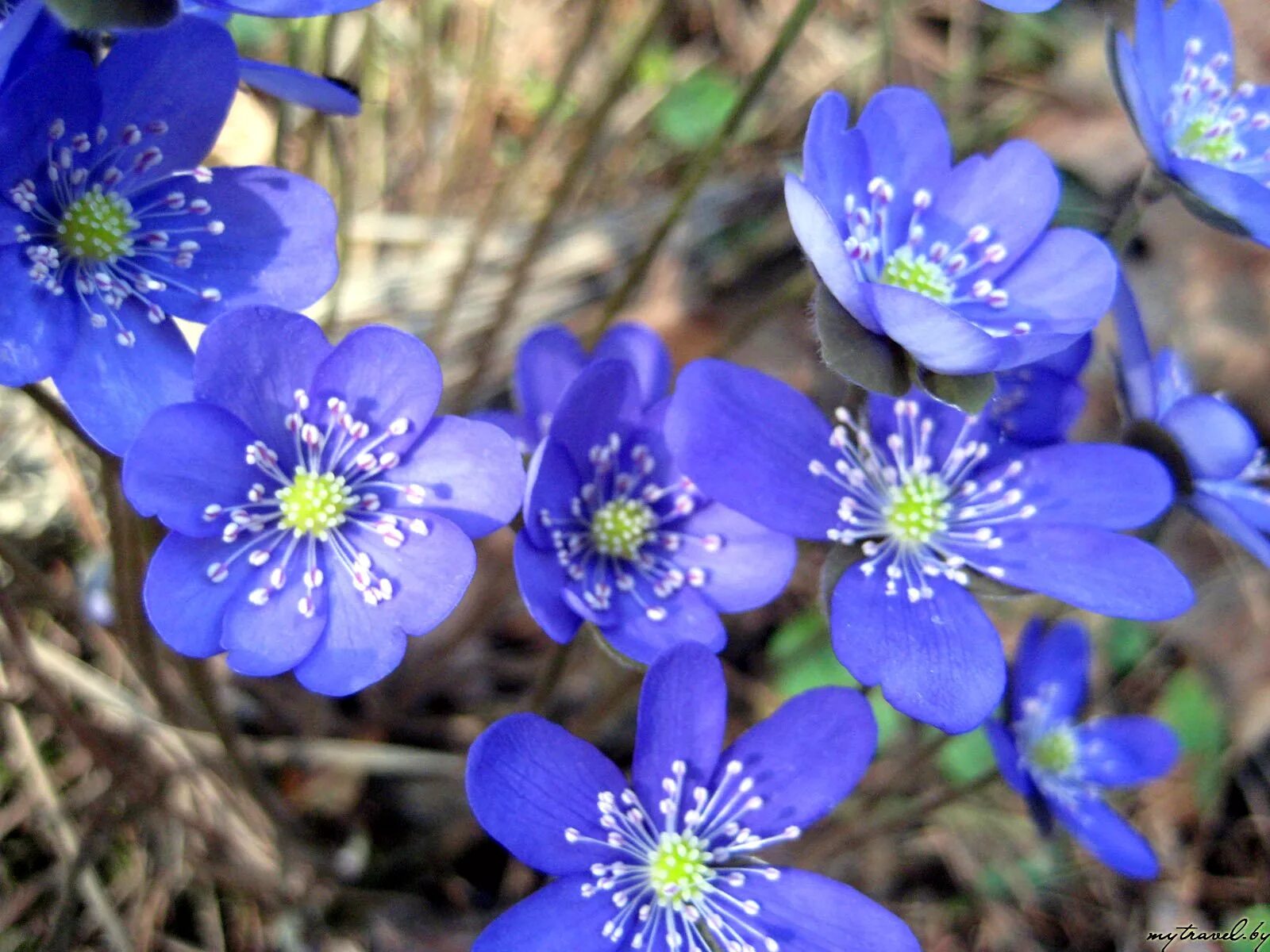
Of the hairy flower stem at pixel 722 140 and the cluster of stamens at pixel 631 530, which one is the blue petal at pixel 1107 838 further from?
the hairy flower stem at pixel 722 140

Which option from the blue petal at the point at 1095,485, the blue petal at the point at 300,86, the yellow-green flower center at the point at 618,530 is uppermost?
→ the blue petal at the point at 300,86

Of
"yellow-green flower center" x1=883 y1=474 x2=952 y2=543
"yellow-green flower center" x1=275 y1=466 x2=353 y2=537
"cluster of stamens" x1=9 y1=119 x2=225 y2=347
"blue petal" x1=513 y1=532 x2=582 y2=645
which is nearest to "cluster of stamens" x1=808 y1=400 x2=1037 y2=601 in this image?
"yellow-green flower center" x1=883 y1=474 x2=952 y2=543

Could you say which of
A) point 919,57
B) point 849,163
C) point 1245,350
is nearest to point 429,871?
point 849,163

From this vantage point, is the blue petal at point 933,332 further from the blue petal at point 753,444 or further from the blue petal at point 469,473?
the blue petal at point 469,473

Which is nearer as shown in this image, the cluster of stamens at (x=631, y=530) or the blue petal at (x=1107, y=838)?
the cluster of stamens at (x=631, y=530)

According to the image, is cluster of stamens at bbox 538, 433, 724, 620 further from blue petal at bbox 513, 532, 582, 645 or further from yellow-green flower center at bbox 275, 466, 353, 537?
yellow-green flower center at bbox 275, 466, 353, 537

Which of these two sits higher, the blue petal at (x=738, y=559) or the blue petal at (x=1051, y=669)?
the blue petal at (x=738, y=559)

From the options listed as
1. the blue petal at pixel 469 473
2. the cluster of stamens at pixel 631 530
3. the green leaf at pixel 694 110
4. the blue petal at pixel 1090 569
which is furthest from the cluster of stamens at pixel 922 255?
the green leaf at pixel 694 110

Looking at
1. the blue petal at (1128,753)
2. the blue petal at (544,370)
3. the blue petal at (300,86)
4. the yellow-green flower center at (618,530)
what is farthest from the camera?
the blue petal at (1128,753)

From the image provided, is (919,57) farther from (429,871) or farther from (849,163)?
(429,871)

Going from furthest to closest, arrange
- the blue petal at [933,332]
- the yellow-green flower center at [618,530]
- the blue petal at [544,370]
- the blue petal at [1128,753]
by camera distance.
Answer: the blue petal at [1128,753] < the blue petal at [544,370] < the yellow-green flower center at [618,530] < the blue petal at [933,332]
